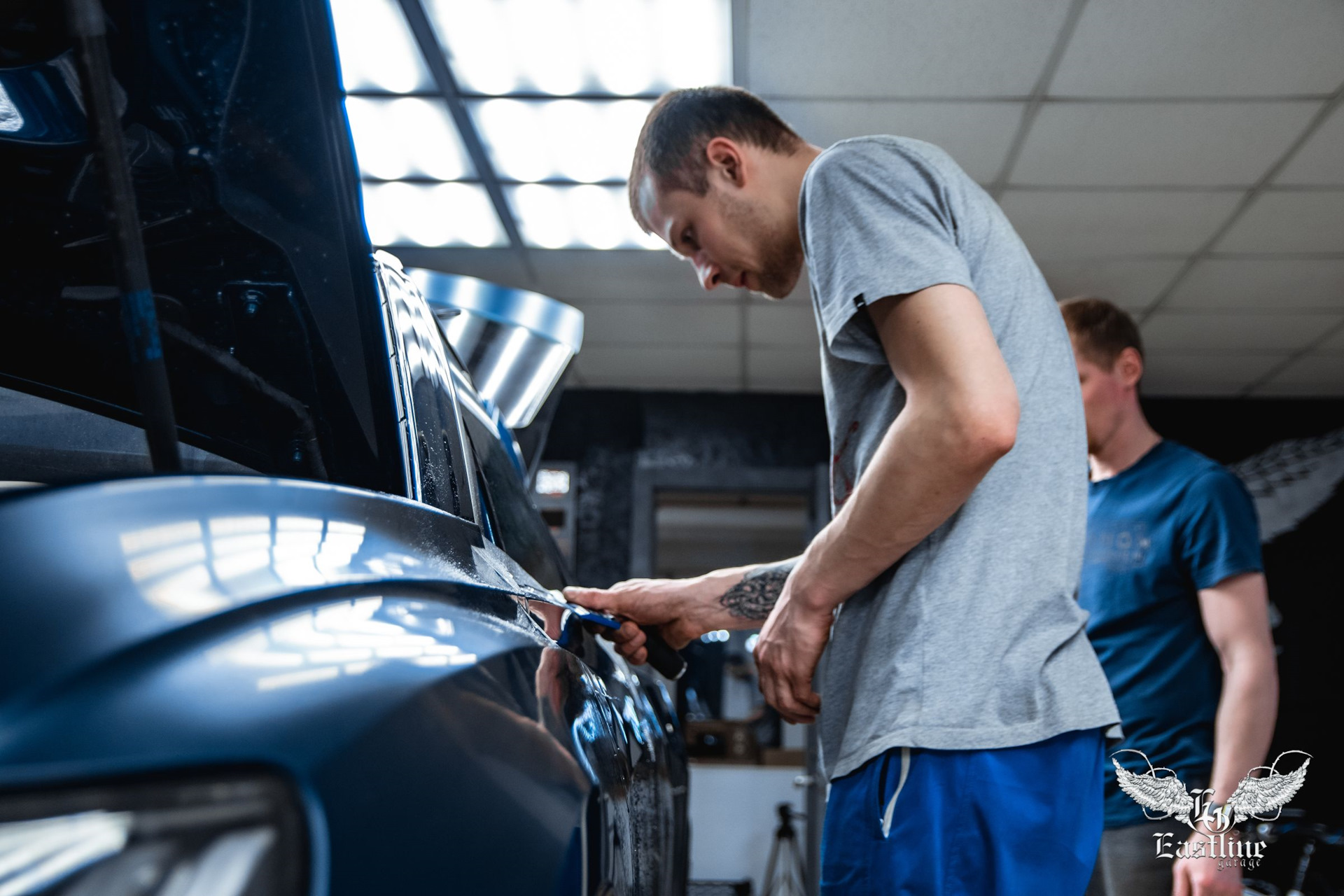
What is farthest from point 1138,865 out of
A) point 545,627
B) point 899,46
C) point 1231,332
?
point 1231,332

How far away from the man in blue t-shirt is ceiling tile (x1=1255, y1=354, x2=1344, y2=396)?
170 inches

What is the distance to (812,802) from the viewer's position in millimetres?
5055

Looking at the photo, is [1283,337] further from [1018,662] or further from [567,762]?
[567,762]

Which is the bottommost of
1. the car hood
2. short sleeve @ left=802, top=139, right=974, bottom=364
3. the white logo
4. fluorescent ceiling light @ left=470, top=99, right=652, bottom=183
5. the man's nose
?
the white logo

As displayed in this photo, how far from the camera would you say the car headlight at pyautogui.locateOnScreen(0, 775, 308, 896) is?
0.86ft

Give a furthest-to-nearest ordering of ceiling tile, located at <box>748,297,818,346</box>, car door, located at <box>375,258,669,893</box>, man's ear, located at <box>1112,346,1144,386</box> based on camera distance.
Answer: ceiling tile, located at <box>748,297,818,346</box> → man's ear, located at <box>1112,346,1144,386</box> → car door, located at <box>375,258,669,893</box>

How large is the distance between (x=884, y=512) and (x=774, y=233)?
1.44 ft

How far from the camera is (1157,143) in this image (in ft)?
10.7

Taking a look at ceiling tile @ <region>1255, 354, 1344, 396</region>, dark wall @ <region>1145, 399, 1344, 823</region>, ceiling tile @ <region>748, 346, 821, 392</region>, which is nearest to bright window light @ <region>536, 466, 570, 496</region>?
ceiling tile @ <region>748, 346, 821, 392</region>

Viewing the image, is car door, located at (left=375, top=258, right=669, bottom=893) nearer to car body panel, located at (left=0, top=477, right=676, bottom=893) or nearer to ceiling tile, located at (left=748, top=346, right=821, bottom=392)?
car body panel, located at (left=0, top=477, right=676, bottom=893)

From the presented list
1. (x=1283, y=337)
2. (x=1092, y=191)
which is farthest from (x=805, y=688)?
(x=1283, y=337)

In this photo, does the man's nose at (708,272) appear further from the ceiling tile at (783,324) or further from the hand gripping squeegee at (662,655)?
the ceiling tile at (783,324)

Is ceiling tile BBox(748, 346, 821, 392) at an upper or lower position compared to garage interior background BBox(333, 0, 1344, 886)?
lower

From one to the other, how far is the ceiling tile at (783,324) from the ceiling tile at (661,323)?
79 millimetres
